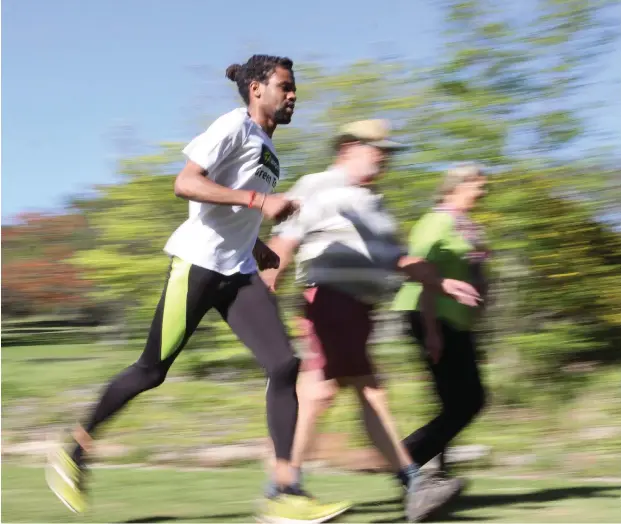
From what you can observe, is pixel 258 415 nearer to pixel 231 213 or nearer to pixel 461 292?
pixel 461 292

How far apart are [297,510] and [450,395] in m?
1.16

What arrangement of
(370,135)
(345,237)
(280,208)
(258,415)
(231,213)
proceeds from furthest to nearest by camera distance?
(258,415)
(370,135)
(345,237)
(231,213)
(280,208)

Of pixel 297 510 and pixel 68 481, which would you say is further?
pixel 68 481

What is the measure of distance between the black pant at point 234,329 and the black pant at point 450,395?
917 mm

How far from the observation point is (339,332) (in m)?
4.55

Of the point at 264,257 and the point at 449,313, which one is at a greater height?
the point at 264,257

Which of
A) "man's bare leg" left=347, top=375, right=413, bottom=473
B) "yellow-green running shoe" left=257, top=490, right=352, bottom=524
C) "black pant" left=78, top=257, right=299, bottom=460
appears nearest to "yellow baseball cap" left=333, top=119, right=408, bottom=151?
"black pant" left=78, top=257, right=299, bottom=460

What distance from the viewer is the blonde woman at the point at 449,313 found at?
16.0 feet

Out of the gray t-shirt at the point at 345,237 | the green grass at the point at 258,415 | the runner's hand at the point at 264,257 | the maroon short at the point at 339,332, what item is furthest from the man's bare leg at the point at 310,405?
the green grass at the point at 258,415

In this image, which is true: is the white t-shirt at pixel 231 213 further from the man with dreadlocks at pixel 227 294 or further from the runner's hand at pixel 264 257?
the runner's hand at pixel 264 257

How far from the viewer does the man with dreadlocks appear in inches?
166

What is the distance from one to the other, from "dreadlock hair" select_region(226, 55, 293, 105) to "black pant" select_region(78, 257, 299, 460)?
0.83m

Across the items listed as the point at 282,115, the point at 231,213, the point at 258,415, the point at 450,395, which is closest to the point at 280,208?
the point at 231,213

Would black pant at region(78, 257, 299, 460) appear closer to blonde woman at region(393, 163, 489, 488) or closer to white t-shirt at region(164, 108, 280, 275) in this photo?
white t-shirt at region(164, 108, 280, 275)
